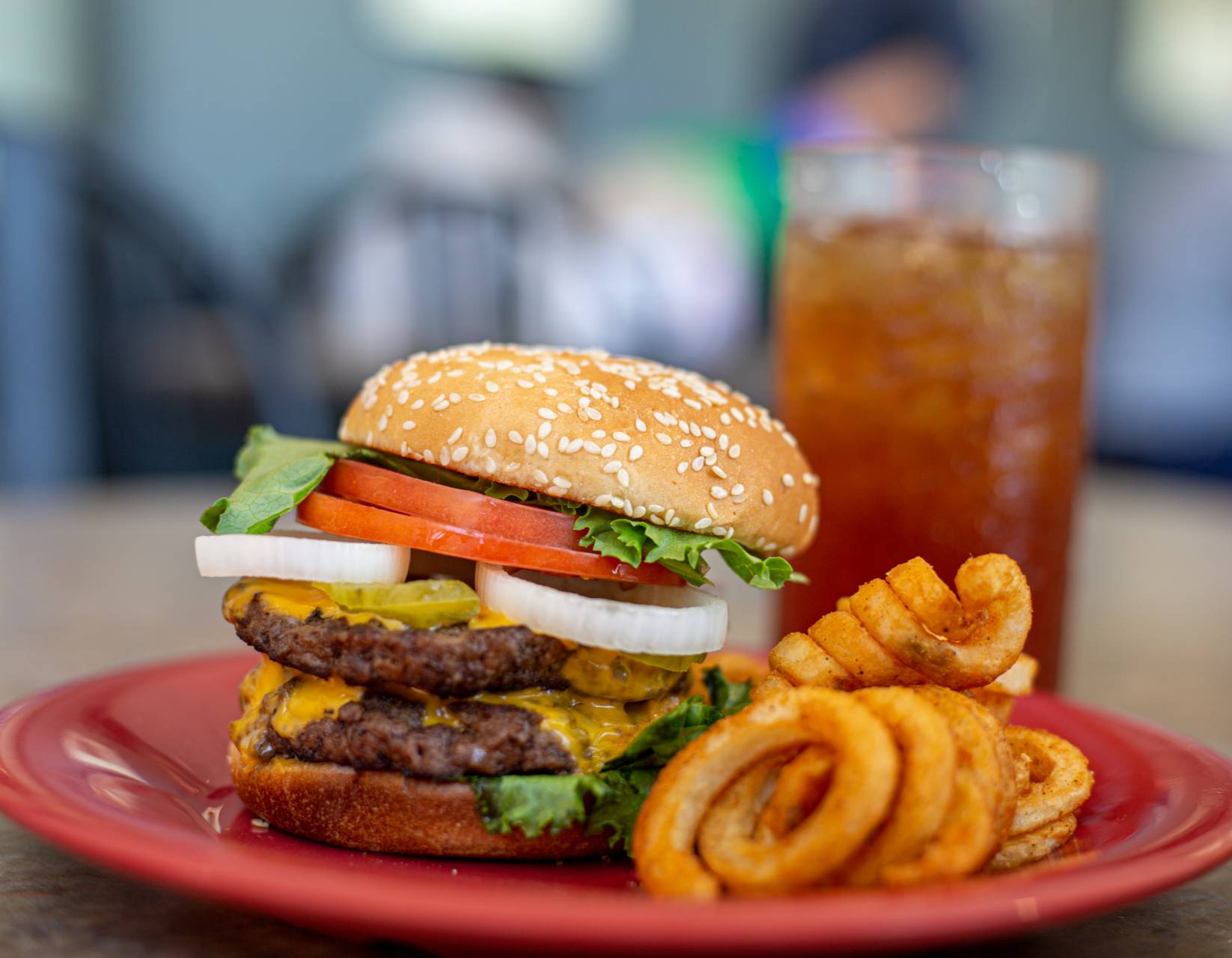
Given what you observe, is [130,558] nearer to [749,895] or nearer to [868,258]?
[868,258]

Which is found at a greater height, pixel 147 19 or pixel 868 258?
pixel 147 19

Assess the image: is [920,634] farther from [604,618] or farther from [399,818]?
[399,818]

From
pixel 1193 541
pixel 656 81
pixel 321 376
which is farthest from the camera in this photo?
pixel 656 81

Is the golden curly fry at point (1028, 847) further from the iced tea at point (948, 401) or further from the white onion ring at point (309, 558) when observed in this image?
the iced tea at point (948, 401)

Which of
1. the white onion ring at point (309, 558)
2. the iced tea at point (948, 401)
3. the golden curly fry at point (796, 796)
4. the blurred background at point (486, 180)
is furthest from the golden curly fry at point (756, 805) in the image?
the blurred background at point (486, 180)

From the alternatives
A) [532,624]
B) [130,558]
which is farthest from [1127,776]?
[130,558]

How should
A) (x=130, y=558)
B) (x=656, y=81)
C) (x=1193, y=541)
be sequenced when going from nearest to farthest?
(x=130, y=558) → (x=1193, y=541) → (x=656, y=81)

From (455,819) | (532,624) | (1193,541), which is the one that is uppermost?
(532,624)
